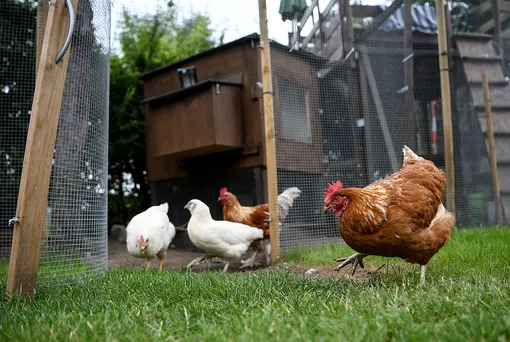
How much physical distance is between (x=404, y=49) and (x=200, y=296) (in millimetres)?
4830

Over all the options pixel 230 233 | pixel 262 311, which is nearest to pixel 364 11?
pixel 230 233

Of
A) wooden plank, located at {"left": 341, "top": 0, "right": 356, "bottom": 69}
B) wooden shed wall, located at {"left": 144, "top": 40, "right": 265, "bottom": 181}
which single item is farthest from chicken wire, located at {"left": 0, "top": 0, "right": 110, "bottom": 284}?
wooden plank, located at {"left": 341, "top": 0, "right": 356, "bottom": 69}

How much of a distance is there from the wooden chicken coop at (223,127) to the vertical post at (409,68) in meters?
1.27

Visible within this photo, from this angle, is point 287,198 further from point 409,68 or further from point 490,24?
point 490,24

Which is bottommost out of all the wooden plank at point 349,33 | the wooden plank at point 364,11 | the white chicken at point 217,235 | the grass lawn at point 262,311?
the grass lawn at point 262,311

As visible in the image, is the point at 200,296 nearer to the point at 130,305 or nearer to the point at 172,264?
the point at 130,305

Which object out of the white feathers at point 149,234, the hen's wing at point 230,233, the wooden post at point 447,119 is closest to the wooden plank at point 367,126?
the wooden post at point 447,119

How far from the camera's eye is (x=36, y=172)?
8.54 feet

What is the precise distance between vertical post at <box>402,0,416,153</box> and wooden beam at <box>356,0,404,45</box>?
13cm

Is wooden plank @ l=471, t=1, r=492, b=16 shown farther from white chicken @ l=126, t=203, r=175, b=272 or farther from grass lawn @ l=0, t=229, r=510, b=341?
white chicken @ l=126, t=203, r=175, b=272

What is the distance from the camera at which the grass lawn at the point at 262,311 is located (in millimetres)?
1559

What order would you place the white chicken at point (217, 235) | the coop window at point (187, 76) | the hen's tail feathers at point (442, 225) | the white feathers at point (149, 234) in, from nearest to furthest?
the hen's tail feathers at point (442, 225) < the white feathers at point (149, 234) < the white chicken at point (217, 235) < the coop window at point (187, 76)

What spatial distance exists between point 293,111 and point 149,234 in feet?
7.83

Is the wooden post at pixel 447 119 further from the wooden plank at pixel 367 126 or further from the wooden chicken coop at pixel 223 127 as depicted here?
the wooden chicken coop at pixel 223 127
